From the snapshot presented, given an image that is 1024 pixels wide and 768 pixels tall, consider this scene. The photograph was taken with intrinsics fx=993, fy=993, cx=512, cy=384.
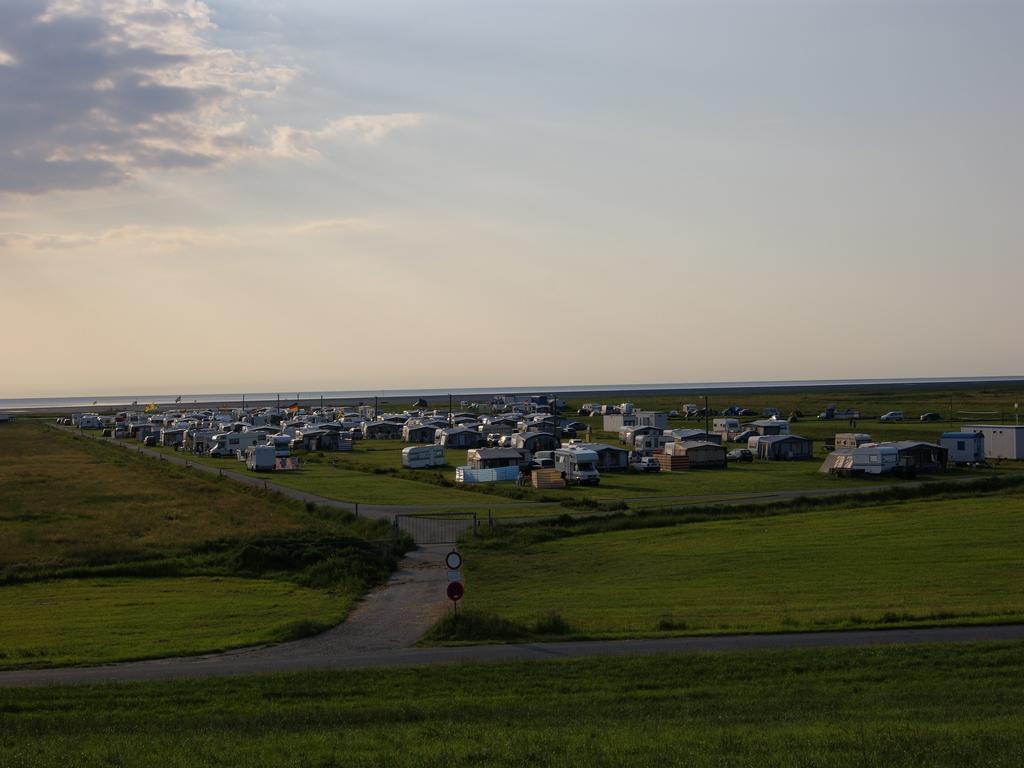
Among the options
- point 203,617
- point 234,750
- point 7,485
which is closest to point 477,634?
point 203,617

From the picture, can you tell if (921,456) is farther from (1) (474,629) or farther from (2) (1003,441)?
(1) (474,629)

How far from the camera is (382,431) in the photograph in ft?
332

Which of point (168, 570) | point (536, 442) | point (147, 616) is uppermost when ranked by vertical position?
point (536, 442)

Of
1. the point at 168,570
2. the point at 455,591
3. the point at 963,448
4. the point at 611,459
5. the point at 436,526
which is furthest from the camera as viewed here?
the point at 611,459

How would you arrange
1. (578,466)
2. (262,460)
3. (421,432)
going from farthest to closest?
(421,432) < (262,460) < (578,466)

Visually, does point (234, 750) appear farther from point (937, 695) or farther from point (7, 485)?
point (7, 485)

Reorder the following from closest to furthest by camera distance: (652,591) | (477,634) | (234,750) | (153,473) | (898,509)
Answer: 1. (234,750)
2. (477,634)
3. (652,591)
4. (898,509)
5. (153,473)

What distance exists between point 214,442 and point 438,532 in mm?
52981

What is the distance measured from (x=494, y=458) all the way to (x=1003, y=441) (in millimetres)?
32732

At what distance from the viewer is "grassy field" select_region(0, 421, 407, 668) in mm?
21828

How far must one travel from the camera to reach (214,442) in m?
86.4

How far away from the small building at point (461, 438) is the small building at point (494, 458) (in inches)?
880

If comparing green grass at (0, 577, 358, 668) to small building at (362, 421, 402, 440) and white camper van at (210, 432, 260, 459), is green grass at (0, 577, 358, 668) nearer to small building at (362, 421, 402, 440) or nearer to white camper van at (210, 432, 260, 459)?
white camper van at (210, 432, 260, 459)

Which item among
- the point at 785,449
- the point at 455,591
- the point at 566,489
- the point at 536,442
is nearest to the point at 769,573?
the point at 455,591
